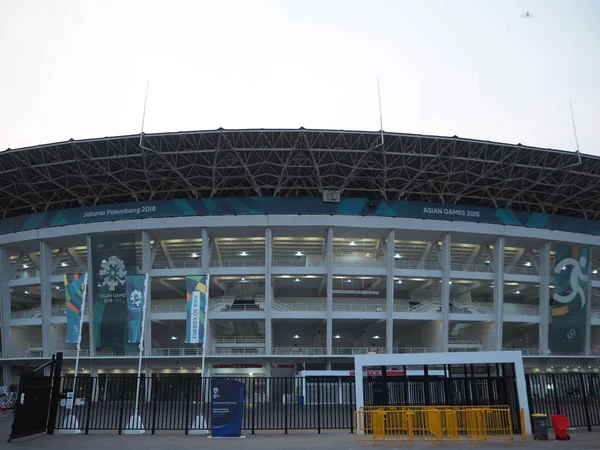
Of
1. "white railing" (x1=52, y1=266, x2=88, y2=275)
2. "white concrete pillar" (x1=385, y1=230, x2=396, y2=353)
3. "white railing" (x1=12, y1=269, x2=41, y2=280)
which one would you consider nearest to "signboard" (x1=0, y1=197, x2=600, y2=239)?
"white concrete pillar" (x1=385, y1=230, x2=396, y2=353)

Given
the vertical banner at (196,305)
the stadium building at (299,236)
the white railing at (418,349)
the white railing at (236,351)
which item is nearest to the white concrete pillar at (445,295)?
the stadium building at (299,236)

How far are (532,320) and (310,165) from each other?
26310 mm

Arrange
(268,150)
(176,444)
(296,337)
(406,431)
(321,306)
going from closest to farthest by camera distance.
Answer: (176,444) < (406,431) < (268,150) < (321,306) < (296,337)

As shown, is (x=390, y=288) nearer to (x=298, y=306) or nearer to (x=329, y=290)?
(x=329, y=290)

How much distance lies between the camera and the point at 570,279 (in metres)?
50.2

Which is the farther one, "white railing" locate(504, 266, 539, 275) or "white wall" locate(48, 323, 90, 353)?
"white railing" locate(504, 266, 539, 275)

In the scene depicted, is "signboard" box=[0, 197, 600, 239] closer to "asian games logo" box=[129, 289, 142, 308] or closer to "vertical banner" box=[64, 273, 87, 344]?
"vertical banner" box=[64, 273, 87, 344]

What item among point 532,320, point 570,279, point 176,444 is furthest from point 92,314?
point 570,279

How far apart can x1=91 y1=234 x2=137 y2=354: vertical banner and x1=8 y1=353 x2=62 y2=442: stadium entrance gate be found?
27036 millimetres

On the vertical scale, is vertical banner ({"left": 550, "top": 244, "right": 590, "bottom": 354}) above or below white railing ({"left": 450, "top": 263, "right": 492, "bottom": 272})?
below

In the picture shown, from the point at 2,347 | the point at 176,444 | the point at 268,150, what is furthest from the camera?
the point at 2,347

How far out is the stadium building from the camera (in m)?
46.4

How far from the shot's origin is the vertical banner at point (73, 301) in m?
34.8

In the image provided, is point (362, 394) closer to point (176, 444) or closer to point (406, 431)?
point (406, 431)
